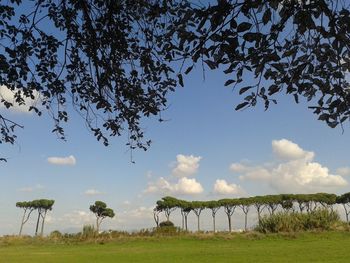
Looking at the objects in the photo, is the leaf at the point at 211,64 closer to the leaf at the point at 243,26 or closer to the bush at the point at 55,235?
the leaf at the point at 243,26

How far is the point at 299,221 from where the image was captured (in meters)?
27.7

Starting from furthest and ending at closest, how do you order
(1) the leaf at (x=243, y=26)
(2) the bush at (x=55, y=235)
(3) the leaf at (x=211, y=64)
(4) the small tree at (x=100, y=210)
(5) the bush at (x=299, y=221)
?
(4) the small tree at (x=100, y=210) → (2) the bush at (x=55, y=235) → (5) the bush at (x=299, y=221) → (3) the leaf at (x=211, y=64) → (1) the leaf at (x=243, y=26)

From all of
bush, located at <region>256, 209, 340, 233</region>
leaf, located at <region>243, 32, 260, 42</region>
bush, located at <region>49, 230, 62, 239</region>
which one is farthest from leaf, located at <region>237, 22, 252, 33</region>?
bush, located at <region>49, 230, 62, 239</region>

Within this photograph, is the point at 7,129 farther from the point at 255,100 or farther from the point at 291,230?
the point at 291,230

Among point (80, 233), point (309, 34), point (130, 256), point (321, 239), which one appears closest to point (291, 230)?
point (321, 239)

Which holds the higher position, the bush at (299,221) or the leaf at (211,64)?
the bush at (299,221)

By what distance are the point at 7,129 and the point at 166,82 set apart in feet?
8.79

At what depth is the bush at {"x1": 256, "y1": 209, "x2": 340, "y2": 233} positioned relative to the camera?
89.1 feet

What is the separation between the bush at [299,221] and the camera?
27156mm

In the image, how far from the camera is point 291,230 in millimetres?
26656

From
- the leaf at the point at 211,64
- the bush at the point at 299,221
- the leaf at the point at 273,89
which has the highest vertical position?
the bush at the point at 299,221

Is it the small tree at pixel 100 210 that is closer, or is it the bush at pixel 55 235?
the bush at pixel 55 235

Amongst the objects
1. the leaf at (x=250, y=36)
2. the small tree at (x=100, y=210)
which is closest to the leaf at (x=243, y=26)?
the leaf at (x=250, y=36)

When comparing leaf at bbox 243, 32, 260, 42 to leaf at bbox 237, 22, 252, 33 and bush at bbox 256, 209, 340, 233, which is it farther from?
bush at bbox 256, 209, 340, 233
